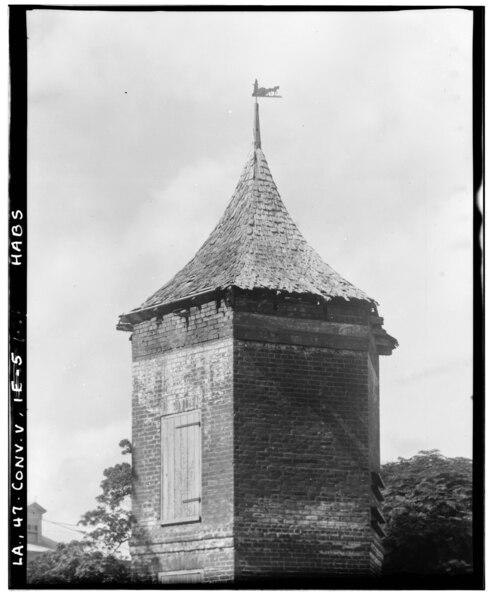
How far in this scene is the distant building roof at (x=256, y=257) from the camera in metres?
28.8

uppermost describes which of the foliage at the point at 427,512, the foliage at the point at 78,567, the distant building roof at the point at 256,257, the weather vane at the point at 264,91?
the weather vane at the point at 264,91

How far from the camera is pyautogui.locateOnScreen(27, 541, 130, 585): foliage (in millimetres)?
27359

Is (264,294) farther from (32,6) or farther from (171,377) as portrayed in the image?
(32,6)

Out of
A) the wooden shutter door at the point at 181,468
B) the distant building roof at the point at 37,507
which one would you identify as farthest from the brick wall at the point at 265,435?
the distant building roof at the point at 37,507

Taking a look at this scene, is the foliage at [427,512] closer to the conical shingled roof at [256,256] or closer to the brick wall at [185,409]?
the brick wall at [185,409]

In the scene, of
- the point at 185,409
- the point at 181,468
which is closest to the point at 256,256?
the point at 185,409

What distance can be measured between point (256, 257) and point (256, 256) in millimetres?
35

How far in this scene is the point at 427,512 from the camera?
33438 mm

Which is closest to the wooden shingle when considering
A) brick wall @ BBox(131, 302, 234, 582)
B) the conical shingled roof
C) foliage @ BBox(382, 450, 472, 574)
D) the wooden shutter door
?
the conical shingled roof

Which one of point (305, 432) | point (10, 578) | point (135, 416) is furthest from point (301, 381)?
point (10, 578)

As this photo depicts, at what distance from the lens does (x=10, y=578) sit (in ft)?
86.9

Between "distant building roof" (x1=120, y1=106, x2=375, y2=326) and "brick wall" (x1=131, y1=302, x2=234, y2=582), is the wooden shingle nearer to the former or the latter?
"distant building roof" (x1=120, y1=106, x2=375, y2=326)

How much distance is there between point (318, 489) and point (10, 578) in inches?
183

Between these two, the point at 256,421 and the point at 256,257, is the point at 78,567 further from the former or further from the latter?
the point at 256,257
